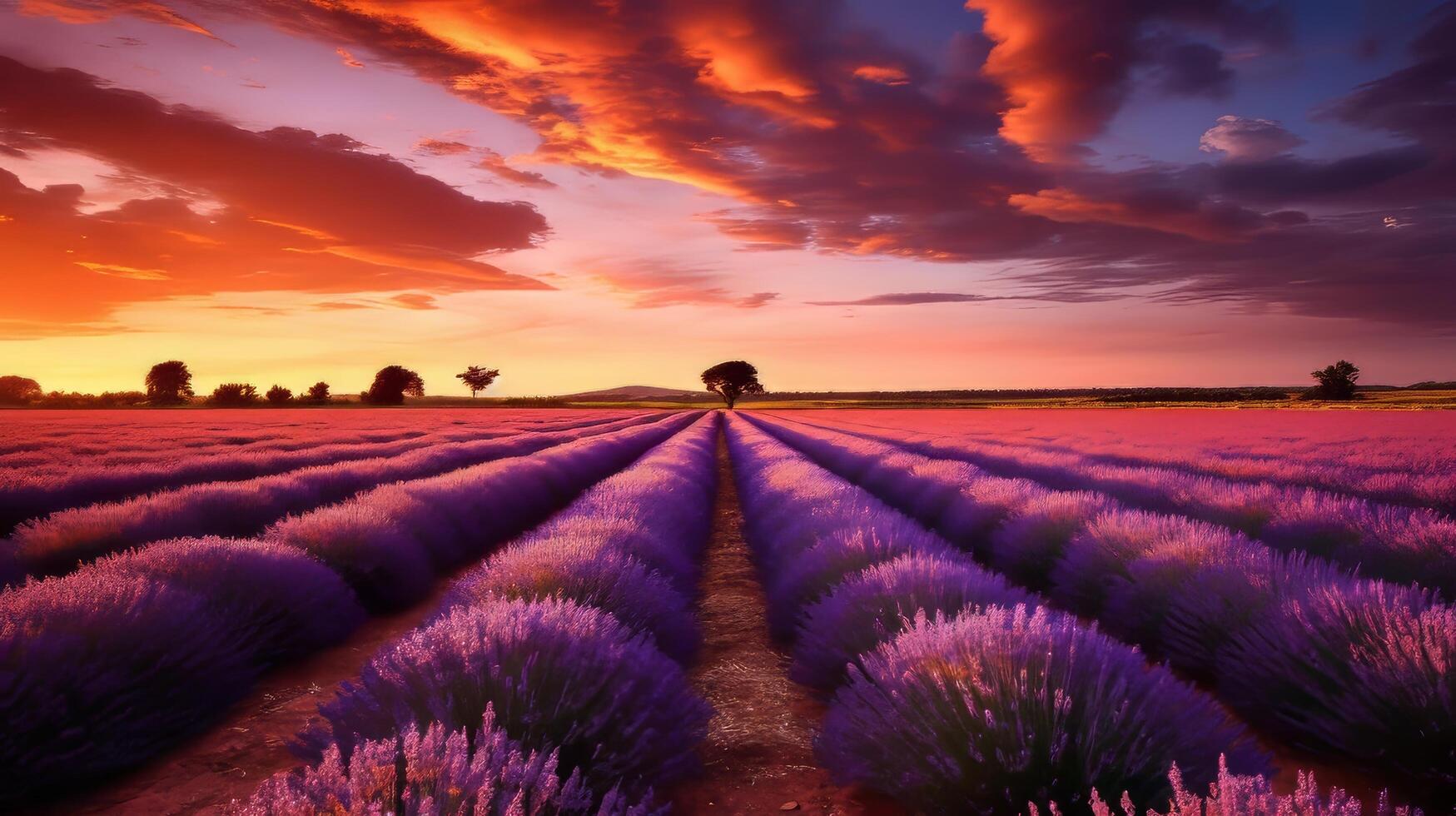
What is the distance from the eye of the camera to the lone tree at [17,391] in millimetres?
68188

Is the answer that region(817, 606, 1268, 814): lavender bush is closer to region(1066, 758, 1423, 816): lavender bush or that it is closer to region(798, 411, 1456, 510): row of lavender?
region(1066, 758, 1423, 816): lavender bush

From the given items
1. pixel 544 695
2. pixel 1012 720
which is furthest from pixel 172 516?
pixel 1012 720

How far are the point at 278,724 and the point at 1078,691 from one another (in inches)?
137

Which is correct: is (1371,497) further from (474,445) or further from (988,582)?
(474,445)

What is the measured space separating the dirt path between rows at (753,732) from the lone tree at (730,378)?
8333cm

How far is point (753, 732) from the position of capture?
3.14m

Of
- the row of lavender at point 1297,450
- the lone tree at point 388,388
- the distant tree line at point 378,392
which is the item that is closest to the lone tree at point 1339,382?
the distant tree line at point 378,392

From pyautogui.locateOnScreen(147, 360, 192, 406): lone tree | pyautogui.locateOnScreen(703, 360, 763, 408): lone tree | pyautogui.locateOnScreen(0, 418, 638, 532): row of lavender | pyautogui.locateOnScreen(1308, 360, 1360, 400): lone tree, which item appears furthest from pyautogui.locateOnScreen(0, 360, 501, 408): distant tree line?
pyautogui.locateOnScreen(1308, 360, 1360, 400): lone tree

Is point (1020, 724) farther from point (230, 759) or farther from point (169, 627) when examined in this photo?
point (169, 627)

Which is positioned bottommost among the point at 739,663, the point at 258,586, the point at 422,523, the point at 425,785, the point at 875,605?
the point at 739,663

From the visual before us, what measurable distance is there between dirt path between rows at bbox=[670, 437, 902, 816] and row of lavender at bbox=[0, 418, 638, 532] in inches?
320

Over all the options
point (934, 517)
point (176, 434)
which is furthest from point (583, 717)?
point (176, 434)

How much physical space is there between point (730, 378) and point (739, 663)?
3340 inches

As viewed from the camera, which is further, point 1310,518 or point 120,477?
point 120,477
